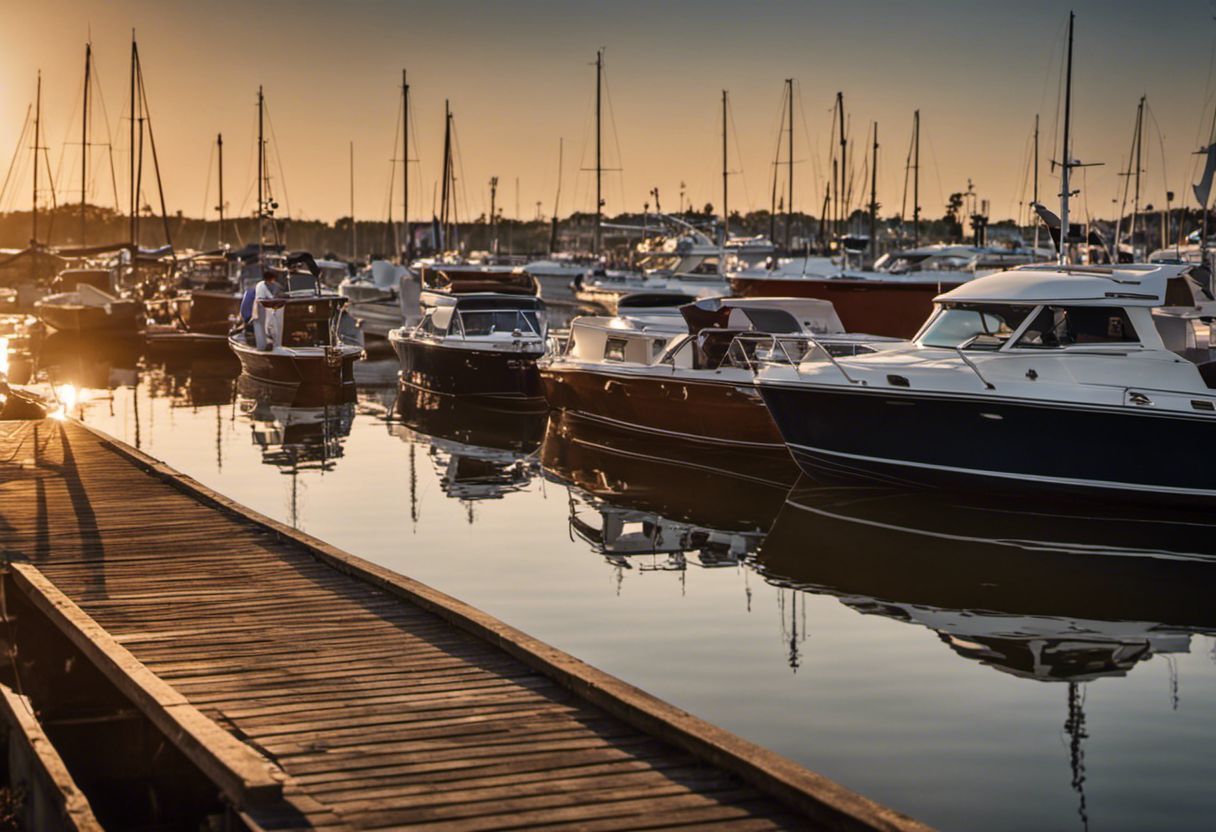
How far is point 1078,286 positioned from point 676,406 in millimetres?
7795

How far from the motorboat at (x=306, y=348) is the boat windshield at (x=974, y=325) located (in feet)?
60.3

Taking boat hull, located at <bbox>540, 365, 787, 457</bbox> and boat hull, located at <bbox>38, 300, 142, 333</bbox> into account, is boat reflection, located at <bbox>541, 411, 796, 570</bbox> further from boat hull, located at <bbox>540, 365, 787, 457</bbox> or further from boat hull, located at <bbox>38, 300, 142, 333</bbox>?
boat hull, located at <bbox>38, 300, 142, 333</bbox>

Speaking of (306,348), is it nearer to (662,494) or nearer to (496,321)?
(496,321)

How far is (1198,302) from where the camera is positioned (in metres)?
20.4

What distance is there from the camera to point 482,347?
34.3 meters

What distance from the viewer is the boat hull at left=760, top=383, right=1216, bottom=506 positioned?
18.7 metres

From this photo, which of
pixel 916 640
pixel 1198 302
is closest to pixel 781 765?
pixel 916 640

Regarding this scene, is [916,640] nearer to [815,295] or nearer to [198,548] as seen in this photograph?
[198,548]

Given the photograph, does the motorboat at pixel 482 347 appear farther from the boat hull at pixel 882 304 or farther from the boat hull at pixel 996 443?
the boat hull at pixel 996 443

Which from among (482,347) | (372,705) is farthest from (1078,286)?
(482,347)

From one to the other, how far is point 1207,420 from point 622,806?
13.3 m

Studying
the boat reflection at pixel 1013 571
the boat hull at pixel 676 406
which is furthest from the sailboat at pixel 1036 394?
the boat hull at pixel 676 406

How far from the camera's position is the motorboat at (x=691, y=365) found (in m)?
24.6

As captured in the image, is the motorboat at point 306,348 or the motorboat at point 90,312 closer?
the motorboat at point 306,348
